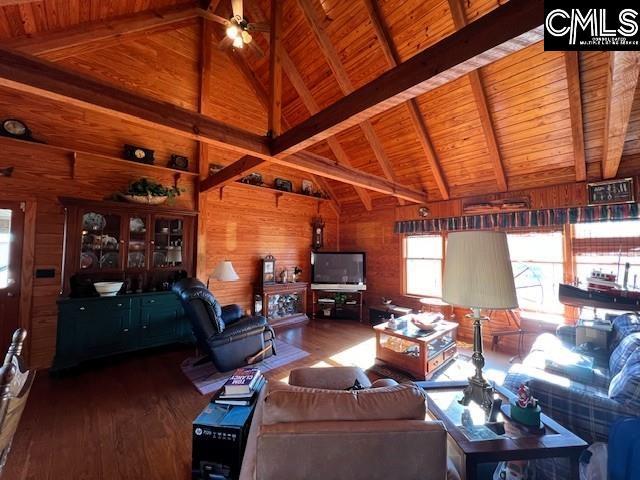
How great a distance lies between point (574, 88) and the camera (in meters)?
2.90

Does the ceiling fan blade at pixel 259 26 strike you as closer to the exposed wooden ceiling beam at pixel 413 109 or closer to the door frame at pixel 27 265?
the exposed wooden ceiling beam at pixel 413 109

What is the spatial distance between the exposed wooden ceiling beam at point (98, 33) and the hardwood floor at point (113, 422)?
3605mm

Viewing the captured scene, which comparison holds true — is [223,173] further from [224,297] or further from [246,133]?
[224,297]

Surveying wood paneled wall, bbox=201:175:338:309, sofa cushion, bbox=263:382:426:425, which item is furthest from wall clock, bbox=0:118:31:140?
sofa cushion, bbox=263:382:426:425

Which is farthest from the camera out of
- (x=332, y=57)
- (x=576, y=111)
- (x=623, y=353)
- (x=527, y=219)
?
(x=527, y=219)

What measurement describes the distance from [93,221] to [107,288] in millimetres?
875

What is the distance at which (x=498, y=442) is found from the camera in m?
1.19

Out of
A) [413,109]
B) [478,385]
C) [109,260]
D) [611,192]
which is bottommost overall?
[478,385]

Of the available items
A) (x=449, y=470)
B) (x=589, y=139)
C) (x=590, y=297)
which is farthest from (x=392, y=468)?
(x=589, y=139)

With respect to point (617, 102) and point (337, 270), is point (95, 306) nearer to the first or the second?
point (337, 270)

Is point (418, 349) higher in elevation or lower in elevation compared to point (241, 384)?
lower

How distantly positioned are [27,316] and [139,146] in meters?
2.53

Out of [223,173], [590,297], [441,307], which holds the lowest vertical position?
[441,307]

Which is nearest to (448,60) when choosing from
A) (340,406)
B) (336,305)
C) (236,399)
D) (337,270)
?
(340,406)
